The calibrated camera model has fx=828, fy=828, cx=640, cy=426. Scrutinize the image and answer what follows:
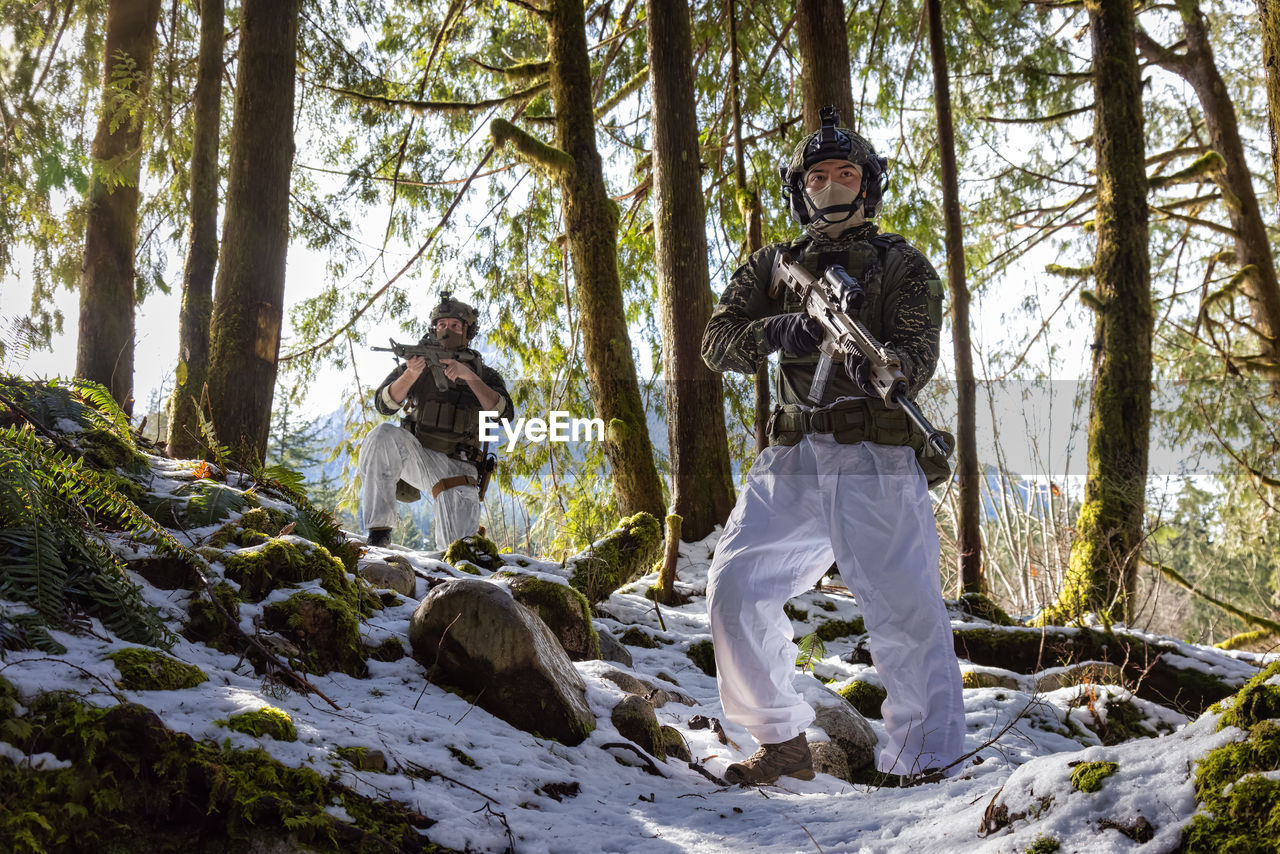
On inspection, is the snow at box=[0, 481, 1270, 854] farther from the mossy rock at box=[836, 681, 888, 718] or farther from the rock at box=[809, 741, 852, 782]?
the mossy rock at box=[836, 681, 888, 718]

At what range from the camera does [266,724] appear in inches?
75.1

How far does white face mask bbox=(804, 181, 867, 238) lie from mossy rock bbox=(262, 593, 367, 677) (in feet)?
7.58

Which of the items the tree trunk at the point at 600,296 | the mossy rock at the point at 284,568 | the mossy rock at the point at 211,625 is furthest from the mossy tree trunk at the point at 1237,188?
the mossy rock at the point at 211,625

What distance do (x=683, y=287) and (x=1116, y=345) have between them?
11.7 feet

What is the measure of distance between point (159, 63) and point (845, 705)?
913cm

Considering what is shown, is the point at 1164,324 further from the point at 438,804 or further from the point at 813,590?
the point at 438,804

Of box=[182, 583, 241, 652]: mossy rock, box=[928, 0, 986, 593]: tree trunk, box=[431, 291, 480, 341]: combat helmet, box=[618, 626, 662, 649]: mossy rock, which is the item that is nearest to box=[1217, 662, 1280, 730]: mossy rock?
box=[182, 583, 241, 652]: mossy rock

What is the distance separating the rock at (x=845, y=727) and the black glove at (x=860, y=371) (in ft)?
4.76

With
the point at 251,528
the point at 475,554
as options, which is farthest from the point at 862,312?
the point at 475,554

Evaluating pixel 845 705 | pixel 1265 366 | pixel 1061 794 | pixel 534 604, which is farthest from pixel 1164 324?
pixel 1061 794

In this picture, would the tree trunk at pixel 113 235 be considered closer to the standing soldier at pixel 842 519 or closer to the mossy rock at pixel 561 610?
the mossy rock at pixel 561 610

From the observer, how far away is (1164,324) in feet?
36.6

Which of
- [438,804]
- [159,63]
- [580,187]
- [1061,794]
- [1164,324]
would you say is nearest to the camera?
[1061,794]

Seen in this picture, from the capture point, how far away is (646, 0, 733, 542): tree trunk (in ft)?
21.9
